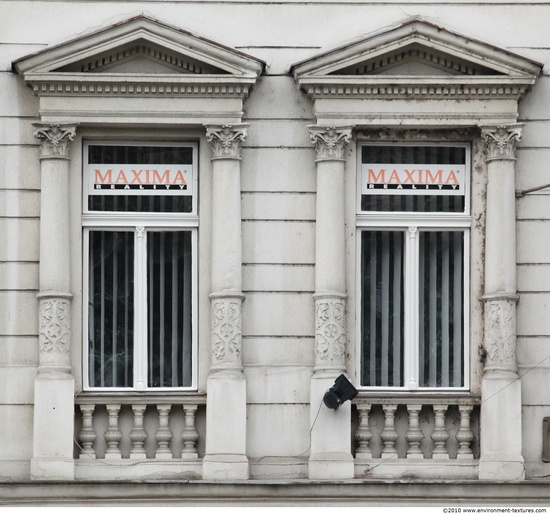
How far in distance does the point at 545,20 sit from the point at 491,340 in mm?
3461

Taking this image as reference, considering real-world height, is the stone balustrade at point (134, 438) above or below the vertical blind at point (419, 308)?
below

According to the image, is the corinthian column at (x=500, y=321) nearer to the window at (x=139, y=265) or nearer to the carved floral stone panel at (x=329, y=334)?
the carved floral stone panel at (x=329, y=334)

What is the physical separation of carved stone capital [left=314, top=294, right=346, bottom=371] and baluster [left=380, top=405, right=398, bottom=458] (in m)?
0.66

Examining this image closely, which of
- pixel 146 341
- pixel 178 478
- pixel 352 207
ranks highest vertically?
pixel 352 207

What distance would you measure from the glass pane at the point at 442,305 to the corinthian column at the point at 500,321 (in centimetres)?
41

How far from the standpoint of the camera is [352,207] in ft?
58.6

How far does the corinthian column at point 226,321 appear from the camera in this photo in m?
17.4

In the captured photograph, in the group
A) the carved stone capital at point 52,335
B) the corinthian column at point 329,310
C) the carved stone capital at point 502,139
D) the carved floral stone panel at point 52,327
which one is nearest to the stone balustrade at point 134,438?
the carved stone capital at point 52,335

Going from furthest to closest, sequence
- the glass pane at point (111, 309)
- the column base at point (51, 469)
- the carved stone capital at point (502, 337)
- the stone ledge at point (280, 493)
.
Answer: the glass pane at point (111, 309), the carved stone capital at point (502, 337), the column base at point (51, 469), the stone ledge at point (280, 493)

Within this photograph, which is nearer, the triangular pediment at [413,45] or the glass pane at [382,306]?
the triangular pediment at [413,45]

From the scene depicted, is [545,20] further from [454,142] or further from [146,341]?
[146,341]

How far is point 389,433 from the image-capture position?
57.8 ft

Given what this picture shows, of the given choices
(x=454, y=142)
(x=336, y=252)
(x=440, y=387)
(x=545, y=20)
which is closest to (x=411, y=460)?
(x=440, y=387)

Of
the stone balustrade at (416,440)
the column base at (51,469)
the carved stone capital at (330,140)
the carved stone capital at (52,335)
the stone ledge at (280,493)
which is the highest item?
the carved stone capital at (330,140)
